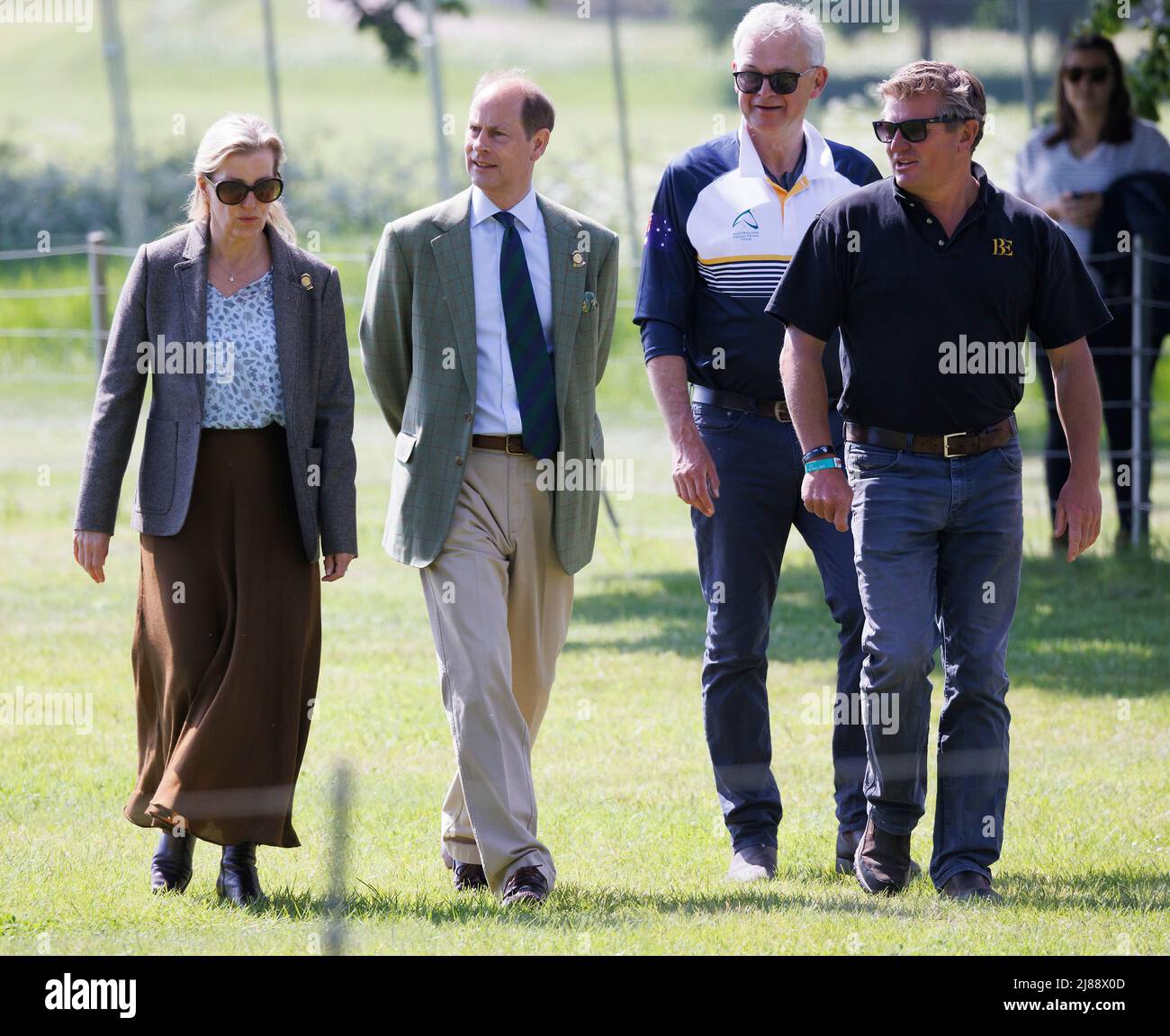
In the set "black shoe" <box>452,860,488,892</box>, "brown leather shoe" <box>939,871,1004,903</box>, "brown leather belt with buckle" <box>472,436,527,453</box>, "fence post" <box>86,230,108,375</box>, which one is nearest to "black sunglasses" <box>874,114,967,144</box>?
"brown leather belt with buckle" <box>472,436,527,453</box>

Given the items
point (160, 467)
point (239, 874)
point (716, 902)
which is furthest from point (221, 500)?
point (716, 902)

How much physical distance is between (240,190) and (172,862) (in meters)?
1.90

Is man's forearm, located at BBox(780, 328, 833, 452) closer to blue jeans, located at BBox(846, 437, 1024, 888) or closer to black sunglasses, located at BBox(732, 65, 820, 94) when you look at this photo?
blue jeans, located at BBox(846, 437, 1024, 888)

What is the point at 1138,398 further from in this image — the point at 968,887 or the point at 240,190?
the point at 240,190

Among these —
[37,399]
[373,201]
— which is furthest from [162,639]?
[373,201]

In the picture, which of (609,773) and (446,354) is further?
(609,773)

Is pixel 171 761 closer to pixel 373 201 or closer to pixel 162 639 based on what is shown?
pixel 162 639

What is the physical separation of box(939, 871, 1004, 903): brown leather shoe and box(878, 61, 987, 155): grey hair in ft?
6.56

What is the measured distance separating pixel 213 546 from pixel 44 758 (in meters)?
2.30

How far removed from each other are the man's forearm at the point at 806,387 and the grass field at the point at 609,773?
4.26 feet

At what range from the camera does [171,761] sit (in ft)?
17.7

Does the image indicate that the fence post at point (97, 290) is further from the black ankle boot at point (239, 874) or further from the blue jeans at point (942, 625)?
the blue jeans at point (942, 625)

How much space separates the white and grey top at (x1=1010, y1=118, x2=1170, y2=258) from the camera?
35.6 ft

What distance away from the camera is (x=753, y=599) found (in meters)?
5.92
